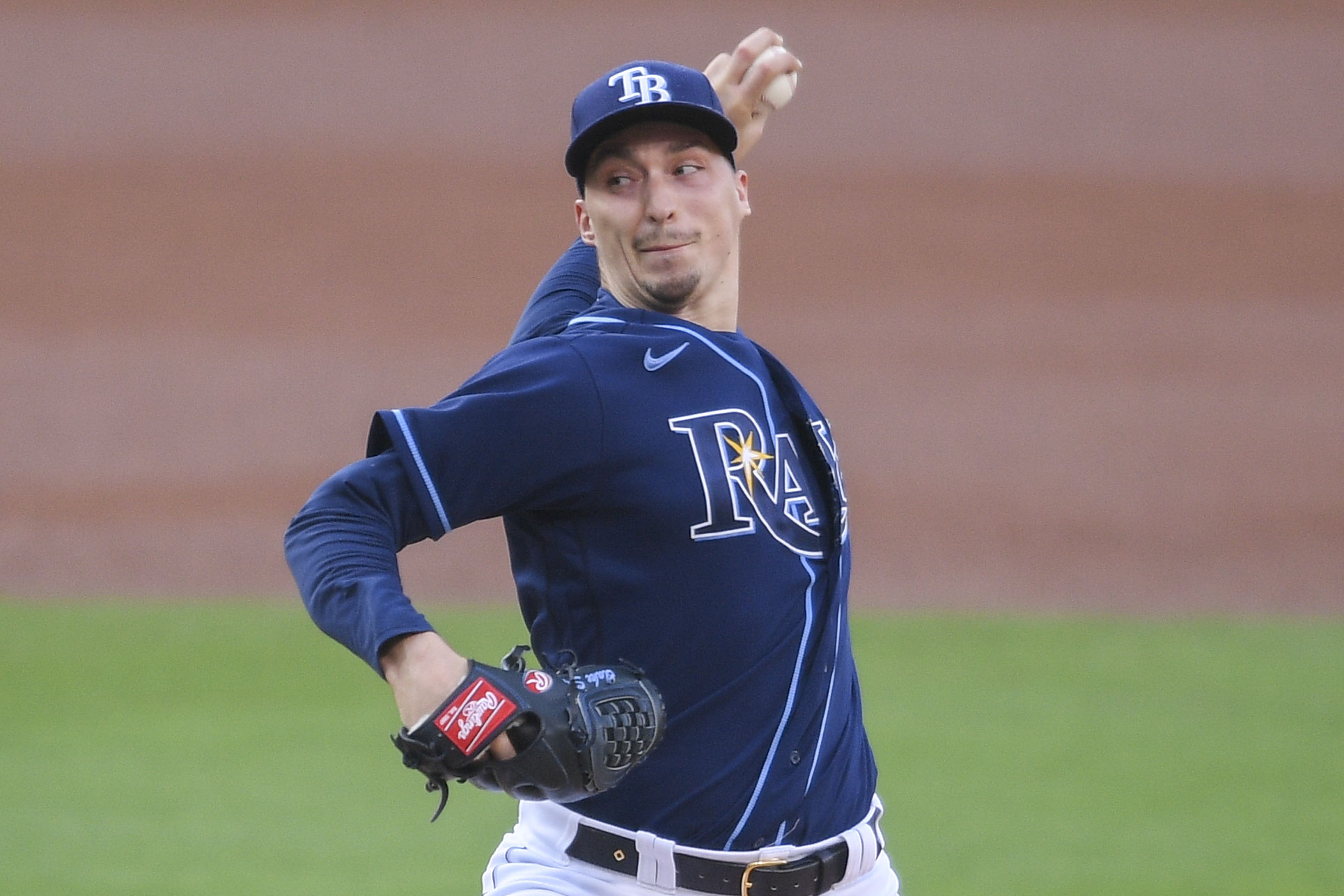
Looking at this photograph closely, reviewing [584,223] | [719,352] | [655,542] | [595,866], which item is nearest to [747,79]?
[584,223]

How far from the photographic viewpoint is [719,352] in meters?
2.49

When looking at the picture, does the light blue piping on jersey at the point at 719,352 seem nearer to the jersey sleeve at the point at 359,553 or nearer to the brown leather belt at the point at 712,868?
the jersey sleeve at the point at 359,553

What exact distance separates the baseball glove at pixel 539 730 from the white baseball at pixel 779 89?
4.31ft

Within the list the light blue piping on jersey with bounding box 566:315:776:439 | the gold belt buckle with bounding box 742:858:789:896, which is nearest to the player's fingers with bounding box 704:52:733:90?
the light blue piping on jersey with bounding box 566:315:776:439

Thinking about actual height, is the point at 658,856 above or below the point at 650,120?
below

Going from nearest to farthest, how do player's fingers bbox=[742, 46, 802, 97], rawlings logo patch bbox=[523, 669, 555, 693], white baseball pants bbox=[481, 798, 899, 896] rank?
1. rawlings logo patch bbox=[523, 669, 555, 693]
2. white baseball pants bbox=[481, 798, 899, 896]
3. player's fingers bbox=[742, 46, 802, 97]

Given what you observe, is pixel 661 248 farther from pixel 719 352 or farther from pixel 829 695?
pixel 829 695

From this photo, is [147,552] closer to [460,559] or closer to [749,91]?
[460,559]

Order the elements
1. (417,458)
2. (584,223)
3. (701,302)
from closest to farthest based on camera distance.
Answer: (417,458)
(701,302)
(584,223)

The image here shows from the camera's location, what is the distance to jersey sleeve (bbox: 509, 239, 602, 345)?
282 centimetres

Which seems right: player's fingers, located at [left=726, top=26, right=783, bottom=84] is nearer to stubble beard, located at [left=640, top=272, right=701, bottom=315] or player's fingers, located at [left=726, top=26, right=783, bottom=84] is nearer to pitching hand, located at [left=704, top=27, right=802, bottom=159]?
pitching hand, located at [left=704, top=27, right=802, bottom=159]

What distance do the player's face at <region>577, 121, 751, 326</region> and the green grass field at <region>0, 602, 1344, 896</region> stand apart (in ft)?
10.9

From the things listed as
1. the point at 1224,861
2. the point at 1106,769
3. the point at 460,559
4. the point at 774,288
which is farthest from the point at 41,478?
the point at 1224,861

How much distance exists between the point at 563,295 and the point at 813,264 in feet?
33.0
